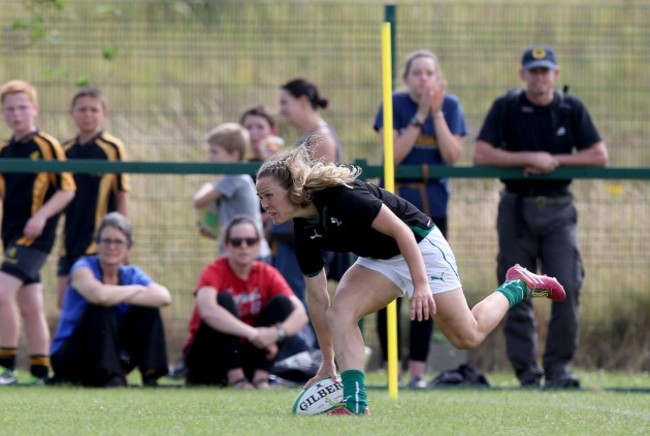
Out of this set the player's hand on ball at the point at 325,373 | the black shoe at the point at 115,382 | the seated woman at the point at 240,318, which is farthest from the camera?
the seated woman at the point at 240,318

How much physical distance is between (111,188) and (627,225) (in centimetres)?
455

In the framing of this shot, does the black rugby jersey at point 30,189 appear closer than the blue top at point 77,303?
No

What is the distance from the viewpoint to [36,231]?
33.3 feet

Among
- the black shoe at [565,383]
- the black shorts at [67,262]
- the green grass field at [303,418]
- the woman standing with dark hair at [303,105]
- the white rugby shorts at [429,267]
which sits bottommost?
the black shoe at [565,383]

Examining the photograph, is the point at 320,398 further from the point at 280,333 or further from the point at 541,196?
the point at 541,196

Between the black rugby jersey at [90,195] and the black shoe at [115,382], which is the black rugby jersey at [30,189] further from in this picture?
the black shoe at [115,382]

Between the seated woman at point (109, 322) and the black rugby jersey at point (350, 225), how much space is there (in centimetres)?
266

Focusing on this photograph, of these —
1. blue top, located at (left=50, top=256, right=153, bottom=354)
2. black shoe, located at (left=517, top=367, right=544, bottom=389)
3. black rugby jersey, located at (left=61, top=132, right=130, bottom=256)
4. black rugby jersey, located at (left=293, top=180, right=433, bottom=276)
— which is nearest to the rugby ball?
black rugby jersey, located at (left=293, top=180, right=433, bottom=276)

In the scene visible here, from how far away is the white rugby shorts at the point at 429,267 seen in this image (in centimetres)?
742

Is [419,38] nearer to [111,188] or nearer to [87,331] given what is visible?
[111,188]

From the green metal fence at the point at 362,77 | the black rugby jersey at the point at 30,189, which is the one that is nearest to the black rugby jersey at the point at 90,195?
the black rugby jersey at the point at 30,189

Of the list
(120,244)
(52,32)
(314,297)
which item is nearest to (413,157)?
(120,244)

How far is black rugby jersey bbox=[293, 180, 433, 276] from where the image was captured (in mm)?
7016

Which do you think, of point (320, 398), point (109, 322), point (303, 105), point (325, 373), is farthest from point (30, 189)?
point (320, 398)
